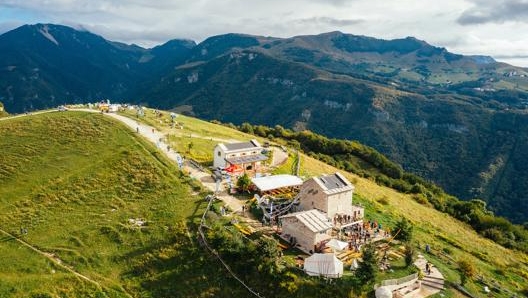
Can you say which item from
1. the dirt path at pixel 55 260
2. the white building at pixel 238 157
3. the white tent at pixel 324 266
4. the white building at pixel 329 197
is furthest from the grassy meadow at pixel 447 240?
the dirt path at pixel 55 260

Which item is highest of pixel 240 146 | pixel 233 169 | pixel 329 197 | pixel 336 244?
pixel 240 146

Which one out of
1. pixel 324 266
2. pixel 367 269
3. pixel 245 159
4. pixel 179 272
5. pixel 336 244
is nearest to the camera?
pixel 367 269

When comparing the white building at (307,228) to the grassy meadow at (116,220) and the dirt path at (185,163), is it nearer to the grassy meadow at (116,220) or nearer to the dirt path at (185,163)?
the grassy meadow at (116,220)

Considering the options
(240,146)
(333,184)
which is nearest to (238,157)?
(240,146)

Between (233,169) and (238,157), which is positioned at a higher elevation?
(238,157)

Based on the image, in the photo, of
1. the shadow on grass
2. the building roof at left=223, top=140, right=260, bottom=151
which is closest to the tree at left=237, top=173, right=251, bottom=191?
the building roof at left=223, top=140, right=260, bottom=151

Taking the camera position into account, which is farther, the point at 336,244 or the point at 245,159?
the point at 245,159

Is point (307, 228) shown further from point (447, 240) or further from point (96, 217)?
point (447, 240)
